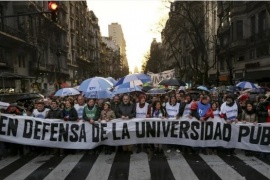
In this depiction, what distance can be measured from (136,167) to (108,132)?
1929mm

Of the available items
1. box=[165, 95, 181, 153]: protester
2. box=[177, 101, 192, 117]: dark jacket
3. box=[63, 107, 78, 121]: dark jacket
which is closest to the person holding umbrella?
box=[63, 107, 78, 121]: dark jacket

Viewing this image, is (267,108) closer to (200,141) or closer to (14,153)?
(200,141)

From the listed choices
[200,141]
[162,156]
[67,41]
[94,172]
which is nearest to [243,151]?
[200,141]

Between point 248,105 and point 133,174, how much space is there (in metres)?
4.02

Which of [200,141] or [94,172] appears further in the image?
[200,141]

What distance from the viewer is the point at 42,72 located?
150 feet

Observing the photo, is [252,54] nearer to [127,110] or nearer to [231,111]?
[231,111]

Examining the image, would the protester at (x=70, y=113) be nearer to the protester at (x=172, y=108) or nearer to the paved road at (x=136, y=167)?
the paved road at (x=136, y=167)

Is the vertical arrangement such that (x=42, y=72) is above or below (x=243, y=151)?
above

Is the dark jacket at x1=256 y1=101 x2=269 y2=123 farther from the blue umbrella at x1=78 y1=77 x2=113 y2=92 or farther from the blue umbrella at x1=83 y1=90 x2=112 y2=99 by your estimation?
the blue umbrella at x1=83 y1=90 x2=112 y2=99

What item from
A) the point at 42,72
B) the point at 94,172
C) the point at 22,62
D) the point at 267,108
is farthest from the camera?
the point at 42,72

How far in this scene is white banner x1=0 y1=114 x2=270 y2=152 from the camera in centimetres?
1005

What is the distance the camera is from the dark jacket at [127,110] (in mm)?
10461

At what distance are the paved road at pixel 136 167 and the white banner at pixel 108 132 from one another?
0.39 m
